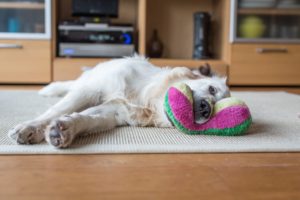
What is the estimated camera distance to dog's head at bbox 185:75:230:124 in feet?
3.92

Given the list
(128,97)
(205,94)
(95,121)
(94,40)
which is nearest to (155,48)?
(94,40)

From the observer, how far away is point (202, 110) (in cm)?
119

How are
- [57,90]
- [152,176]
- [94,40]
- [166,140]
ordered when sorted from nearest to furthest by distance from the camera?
[152,176]
[166,140]
[57,90]
[94,40]

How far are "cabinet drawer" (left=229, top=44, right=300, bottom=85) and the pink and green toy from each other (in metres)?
1.90

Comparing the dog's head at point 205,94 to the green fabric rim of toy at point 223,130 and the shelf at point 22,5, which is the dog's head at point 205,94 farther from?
the shelf at point 22,5

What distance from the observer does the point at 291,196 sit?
72 cm

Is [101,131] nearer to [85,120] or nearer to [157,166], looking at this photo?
[85,120]

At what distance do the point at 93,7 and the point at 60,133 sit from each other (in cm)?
227

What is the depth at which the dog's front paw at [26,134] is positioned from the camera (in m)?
0.99

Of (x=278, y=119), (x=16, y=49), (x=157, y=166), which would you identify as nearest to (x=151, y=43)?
(x=16, y=49)

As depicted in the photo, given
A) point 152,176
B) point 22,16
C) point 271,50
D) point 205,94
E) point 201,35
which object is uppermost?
point 22,16

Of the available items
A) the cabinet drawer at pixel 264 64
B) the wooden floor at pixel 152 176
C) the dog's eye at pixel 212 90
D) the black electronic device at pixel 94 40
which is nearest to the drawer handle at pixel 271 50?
the cabinet drawer at pixel 264 64

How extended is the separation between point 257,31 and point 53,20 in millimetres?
1523

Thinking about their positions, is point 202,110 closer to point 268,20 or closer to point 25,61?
point 25,61
